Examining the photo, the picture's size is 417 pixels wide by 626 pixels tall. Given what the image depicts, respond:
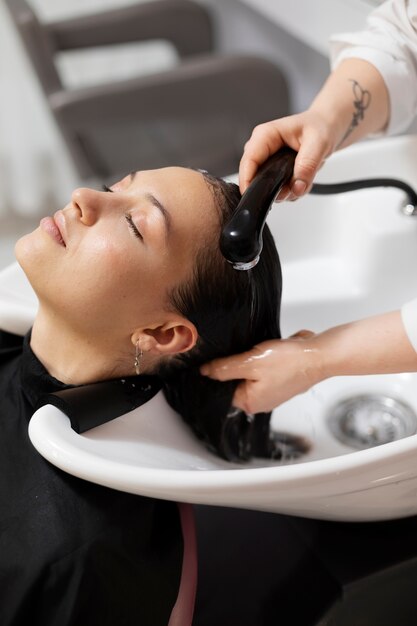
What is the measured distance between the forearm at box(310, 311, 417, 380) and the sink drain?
8.6 inches

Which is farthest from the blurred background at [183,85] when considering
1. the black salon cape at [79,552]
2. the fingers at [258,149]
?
the black salon cape at [79,552]

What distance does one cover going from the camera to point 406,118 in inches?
47.8

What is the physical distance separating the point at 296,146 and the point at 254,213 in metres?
0.25

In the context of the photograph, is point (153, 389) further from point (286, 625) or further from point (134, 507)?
point (286, 625)

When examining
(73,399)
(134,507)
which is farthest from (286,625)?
(73,399)

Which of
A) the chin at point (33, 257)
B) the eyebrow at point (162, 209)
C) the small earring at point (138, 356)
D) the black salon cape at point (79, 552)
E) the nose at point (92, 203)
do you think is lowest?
the black salon cape at point (79, 552)

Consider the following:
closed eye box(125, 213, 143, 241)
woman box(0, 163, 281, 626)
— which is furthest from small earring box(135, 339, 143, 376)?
closed eye box(125, 213, 143, 241)

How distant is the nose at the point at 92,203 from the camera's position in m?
0.95

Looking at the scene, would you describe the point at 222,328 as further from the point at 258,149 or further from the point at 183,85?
the point at 183,85

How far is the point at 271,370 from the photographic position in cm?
100

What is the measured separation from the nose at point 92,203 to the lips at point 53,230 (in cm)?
4

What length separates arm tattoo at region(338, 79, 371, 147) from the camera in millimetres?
1146

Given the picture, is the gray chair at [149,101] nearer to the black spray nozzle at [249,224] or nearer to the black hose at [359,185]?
the black hose at [359,185]

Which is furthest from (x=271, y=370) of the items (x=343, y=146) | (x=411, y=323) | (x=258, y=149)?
(x=343, y=146)
